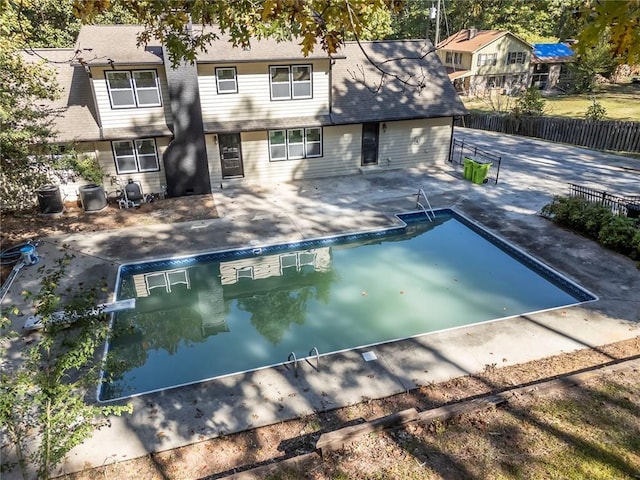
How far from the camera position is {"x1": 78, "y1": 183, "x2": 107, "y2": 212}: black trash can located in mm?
15312

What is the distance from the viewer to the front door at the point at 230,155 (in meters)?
17.5

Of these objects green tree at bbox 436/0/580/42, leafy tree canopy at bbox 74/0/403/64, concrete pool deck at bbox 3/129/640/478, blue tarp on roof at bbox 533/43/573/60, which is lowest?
concrete pool deck at bbox 3/129/640/478

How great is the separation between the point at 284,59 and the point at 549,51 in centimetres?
3997

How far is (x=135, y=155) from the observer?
16391mm

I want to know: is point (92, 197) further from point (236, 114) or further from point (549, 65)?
point (549, 65)

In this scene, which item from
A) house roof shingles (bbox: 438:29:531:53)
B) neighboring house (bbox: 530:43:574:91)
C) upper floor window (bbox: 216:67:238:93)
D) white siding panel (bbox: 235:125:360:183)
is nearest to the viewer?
upper floor window (bbox: 216:67:238:93)

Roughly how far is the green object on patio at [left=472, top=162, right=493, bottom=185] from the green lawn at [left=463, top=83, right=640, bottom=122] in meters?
18.2

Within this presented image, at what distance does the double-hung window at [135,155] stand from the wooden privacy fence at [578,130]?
2192cm

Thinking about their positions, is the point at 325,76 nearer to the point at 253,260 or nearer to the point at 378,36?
the point at 253,260

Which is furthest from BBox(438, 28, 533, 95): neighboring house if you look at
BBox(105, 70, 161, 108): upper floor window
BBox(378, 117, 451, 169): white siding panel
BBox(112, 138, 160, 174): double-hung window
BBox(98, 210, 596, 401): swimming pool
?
BBox(112, 138, 160, 174): double-hung window

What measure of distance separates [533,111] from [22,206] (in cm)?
2797

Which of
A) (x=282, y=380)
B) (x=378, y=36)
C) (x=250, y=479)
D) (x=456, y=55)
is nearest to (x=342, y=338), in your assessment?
(x=282, y=380)

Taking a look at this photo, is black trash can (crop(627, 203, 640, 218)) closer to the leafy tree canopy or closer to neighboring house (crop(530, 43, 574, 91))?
the leafy tree canopy

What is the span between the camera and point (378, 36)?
1624 inches
